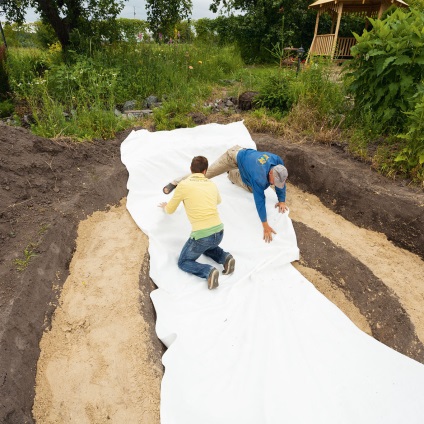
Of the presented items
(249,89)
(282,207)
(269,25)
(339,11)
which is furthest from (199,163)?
(269,25)

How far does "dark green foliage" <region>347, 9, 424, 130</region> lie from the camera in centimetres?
432

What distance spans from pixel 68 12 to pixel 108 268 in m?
6.57

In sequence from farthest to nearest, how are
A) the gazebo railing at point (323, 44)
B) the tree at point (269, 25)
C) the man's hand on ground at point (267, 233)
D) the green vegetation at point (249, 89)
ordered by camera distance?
1. the tree at point (269, 25)
2. the gazebo railing at point (323, 44)
3. the green vegetation at point (249, 89)
4. the man's hand on ground at point (267, 233)

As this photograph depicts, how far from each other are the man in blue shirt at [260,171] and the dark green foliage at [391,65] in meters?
2.17

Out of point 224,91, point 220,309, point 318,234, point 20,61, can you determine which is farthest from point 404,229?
point 20,61

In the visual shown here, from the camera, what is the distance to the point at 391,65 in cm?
446

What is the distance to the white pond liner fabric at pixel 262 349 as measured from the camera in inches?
87.7

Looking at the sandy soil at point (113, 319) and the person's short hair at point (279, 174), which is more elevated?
the person's short hair at point (279, 174)

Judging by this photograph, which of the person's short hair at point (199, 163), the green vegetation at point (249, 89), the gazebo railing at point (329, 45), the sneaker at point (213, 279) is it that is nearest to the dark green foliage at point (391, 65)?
the green vegetation at point (249, 89)

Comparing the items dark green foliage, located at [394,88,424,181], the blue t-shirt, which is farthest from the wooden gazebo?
the blue t-shirt

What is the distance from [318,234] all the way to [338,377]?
198 centimetres

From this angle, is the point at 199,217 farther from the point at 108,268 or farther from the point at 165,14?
the point at 165,14

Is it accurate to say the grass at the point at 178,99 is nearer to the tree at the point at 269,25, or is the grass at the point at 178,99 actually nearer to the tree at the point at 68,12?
the tree at the point at 68,12

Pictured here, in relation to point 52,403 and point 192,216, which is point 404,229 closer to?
point 192,216
